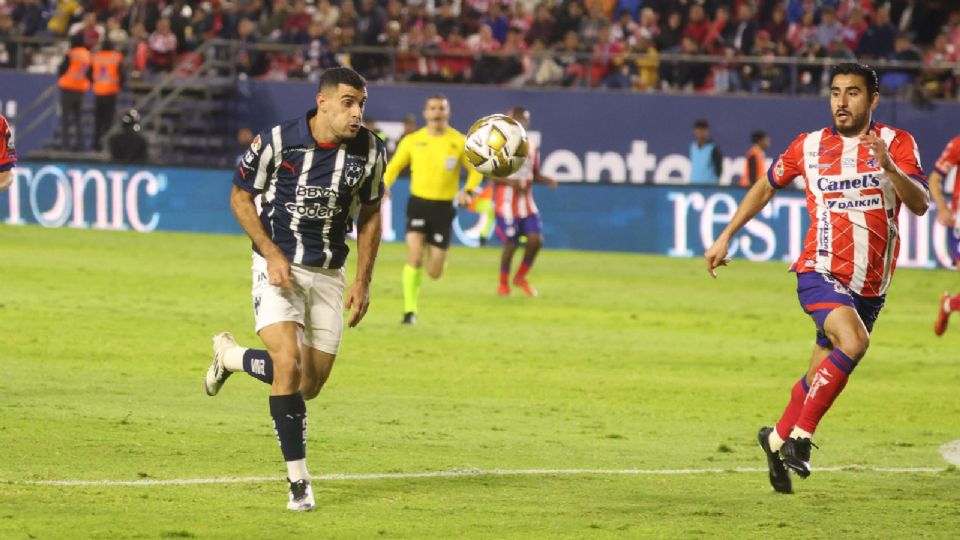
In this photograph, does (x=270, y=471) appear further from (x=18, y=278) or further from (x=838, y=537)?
(x=18, y=278)

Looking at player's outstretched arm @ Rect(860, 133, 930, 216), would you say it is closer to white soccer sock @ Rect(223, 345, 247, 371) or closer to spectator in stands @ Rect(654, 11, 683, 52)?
white soccer sock @ Rect(223, 345, 247, 371)

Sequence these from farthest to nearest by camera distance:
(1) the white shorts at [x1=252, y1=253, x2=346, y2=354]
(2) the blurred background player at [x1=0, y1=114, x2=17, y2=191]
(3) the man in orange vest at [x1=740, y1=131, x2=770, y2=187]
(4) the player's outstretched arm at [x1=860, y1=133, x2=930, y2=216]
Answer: (3) the man in orange vest at [x1=740, y1=131, x2=770, y2=187]
(2) the blurred background player at [x1=0, y1=114, x2=17, y2=191]
(4) the player's outstretched arm at [x1=860, y1=133, x2=930, y2=216]
(1) the white shorts at [x1=252, y1=253, x2=346, y2=354]

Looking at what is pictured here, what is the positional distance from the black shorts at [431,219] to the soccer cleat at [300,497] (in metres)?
10.4

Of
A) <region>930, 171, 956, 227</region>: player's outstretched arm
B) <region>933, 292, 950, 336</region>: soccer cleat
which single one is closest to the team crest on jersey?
<region>930, 171, 956, 227</region>: player's outstretched arm

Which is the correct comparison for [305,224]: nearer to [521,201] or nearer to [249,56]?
[521,201]

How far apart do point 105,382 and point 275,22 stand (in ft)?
71.6

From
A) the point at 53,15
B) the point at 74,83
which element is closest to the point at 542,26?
the point at 74,83

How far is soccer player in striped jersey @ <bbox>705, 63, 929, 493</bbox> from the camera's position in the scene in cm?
904

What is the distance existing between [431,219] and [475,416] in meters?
6.55

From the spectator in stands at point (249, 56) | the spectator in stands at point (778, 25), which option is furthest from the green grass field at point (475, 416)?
the spectator in stands at point (249, 56)

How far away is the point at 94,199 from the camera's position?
30.0m

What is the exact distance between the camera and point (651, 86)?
105ft

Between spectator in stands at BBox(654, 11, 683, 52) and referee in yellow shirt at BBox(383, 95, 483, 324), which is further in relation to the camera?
spectator in stands at BBox(654, 11, 683, 52)

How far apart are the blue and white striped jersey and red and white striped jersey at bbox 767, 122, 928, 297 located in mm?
2420
